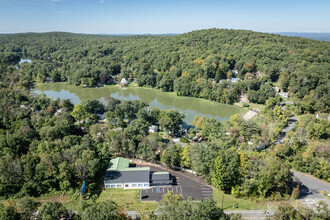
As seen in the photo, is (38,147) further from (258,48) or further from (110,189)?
(258,48)

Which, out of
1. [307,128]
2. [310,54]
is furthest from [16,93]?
[310,54]

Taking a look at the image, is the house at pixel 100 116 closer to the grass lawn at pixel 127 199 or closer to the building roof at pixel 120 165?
the building roof at pixel 120 165

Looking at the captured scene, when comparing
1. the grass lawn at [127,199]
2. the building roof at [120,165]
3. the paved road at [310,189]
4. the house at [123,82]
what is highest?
the house at [123,82]

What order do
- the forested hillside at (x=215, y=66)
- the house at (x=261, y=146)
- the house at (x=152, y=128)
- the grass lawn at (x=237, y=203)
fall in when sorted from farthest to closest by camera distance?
the forested hillside at (x=215, y=66)
the house at (x=152, y=128)
the house at (x=261, y=146)
the grass lawn at (x=237, y=203)

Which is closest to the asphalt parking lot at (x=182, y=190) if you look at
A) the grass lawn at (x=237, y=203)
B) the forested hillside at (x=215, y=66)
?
the grass lawn at (x=237, y=203)

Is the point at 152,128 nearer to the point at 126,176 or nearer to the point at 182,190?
the point at 126,176

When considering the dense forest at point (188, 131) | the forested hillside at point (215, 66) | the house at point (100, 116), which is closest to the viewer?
the dense forest at point (188, 131)
